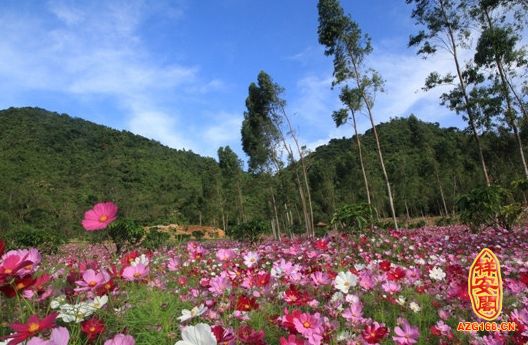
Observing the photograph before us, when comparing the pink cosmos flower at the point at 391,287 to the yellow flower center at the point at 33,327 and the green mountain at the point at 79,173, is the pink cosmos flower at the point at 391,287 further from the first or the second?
the green mountain at the point at 79,173

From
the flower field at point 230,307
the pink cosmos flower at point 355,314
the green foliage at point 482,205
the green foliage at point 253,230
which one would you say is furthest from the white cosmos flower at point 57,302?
the green foliage at point 253,230

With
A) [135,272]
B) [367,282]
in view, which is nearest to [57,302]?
[135,272]

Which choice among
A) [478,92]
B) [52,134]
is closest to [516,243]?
[478,92]

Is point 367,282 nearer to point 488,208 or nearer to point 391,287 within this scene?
point 391,287

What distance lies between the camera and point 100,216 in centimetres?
121

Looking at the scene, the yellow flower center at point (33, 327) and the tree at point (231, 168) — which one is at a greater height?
the tree at point (231, 168)

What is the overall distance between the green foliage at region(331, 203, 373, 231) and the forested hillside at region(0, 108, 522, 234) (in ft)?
A: 48.7

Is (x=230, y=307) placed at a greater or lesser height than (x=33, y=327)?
lesser

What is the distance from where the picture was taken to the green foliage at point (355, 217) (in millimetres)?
7636

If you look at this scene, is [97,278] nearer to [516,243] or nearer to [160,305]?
[160,305]

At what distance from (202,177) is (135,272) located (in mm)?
49005

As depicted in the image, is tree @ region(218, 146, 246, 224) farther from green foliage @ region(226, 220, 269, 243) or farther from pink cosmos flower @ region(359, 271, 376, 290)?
pink cosmos flower @ region(359, 271, 376, 290)

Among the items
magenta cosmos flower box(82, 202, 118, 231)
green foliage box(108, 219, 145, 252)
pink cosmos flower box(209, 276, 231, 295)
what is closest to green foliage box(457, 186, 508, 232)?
pink cosmos flower box(209, 276, 231, 295)

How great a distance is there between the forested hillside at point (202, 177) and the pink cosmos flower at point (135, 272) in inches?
844
